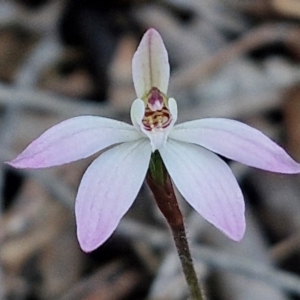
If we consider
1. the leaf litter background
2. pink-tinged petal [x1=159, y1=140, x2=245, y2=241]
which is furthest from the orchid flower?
the leaf litter background

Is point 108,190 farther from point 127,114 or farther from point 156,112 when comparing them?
point 127,114

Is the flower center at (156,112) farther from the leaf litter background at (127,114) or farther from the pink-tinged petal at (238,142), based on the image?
the leaf litter background at (127,114)

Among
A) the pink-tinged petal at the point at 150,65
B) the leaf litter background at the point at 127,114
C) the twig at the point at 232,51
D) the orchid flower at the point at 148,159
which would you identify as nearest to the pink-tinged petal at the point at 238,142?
the orchid flower at the point at 148,159

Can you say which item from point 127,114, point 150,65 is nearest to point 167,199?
point 150,65

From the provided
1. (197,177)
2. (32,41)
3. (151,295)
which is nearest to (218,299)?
(151,295)

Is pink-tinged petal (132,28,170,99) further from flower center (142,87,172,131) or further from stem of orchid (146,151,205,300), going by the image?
stem of orchid (146,151,205,300)
